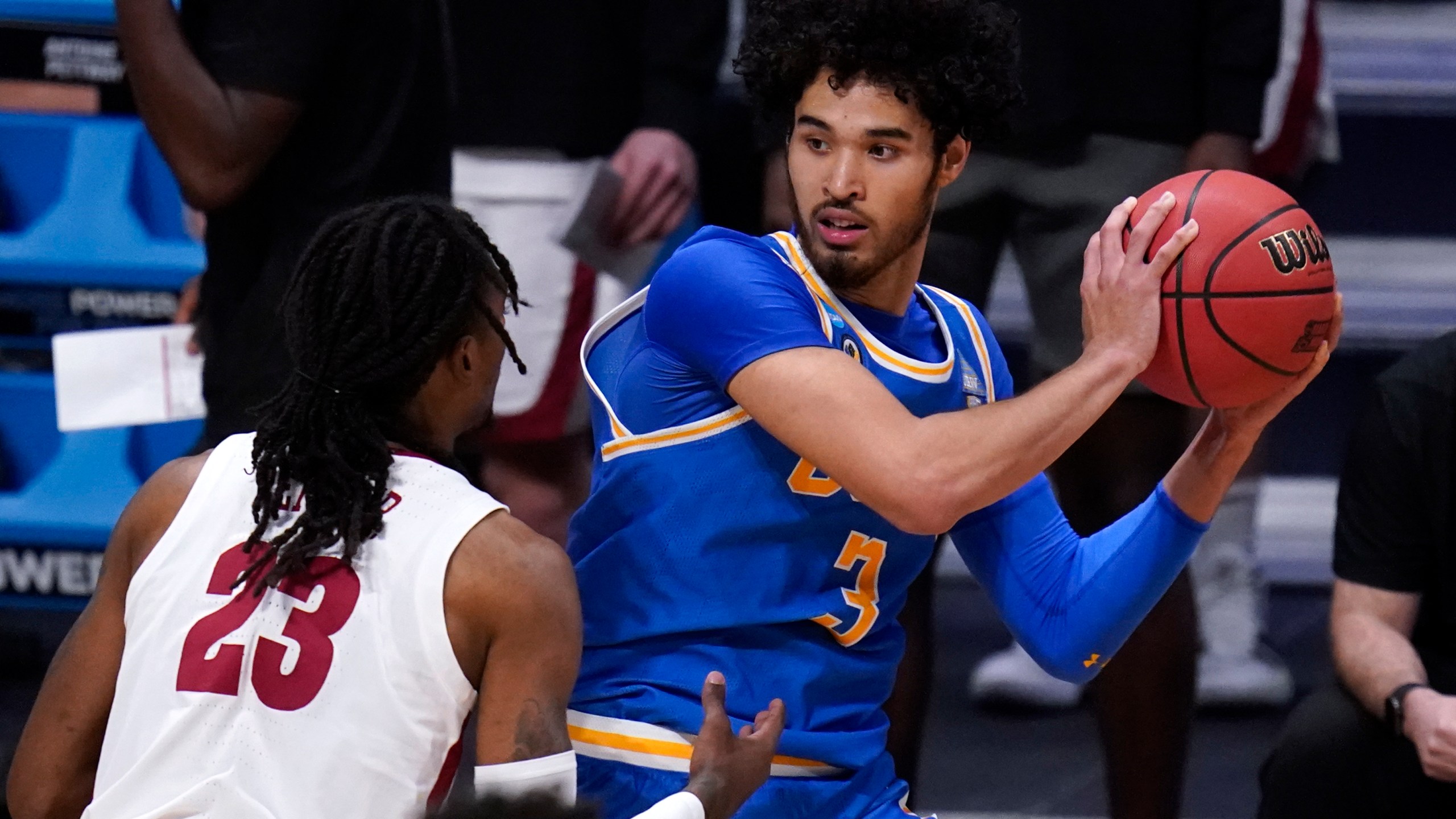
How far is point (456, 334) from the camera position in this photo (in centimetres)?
214

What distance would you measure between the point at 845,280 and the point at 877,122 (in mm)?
206

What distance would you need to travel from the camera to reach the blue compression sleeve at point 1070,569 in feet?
7.98

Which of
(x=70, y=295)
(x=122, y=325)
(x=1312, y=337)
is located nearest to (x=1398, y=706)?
(x=1312, y=337)

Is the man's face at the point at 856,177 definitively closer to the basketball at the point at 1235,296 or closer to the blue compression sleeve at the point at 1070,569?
the basketball at the point at 1235,296

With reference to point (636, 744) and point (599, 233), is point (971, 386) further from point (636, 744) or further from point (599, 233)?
point (599, 233)

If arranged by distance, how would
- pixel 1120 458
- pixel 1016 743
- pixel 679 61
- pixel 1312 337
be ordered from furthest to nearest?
1. pixel 1016 743
2. pixel 679 61
3. pixel 1120 458
4. pixel 1312 337

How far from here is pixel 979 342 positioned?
100 inches

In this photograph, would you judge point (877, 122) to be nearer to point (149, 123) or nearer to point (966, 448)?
point (966, 448)

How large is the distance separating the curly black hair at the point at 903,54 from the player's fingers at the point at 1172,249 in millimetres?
336

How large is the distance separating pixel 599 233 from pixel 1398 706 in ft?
6.25

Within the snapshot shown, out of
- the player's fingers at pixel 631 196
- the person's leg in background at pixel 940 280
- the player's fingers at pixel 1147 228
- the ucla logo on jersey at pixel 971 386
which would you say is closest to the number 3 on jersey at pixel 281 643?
the ucla logo on jersey at pixel 971 386

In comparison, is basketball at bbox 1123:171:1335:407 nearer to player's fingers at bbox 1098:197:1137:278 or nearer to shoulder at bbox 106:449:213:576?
player's fingers at bbox 1098:197:1137:278

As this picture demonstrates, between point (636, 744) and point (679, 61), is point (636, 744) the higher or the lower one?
the lower one

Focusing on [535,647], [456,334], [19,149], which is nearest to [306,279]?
[456,334]
